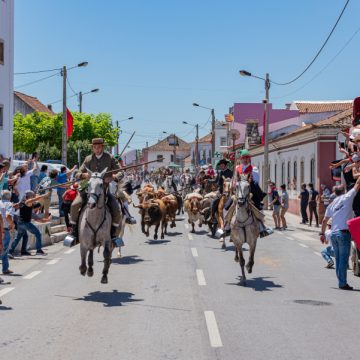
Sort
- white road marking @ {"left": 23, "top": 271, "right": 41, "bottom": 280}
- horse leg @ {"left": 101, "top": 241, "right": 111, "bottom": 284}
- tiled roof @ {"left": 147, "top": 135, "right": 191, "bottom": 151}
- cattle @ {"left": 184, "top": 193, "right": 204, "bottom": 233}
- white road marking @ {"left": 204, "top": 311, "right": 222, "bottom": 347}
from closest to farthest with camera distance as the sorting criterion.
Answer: white road marking @ {"left": 204, "top": 311, "right": 222, "bottom": 347} → horse leg @ {"left": 101, "top": 241, "right": 111, "bottom": 284} → white road marking @ {"left": 23, "top": 271, "right": 41, "bottom": 280} → cattle @ {"left": 184, "top": 193, "right": 204, "bottom": 233} → tiled roof @ {"left": 147, "top": 135, "right": 191, "bottom": 151}

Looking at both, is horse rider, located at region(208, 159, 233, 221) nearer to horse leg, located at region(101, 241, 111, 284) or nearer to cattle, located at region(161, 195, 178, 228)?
cattle, located at region(161, 195, 178, 228)

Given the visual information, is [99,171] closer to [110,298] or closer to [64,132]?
[110,298]

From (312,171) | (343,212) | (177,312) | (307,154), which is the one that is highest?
(307,154)

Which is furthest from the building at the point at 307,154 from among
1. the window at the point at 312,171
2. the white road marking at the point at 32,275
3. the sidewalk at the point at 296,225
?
the white road marking at the point at 32,275

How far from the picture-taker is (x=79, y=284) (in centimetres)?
1253

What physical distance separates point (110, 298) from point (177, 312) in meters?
1.65

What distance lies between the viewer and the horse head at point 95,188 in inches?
441

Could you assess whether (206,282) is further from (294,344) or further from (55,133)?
(55,133)

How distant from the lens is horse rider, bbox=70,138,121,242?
12.1 m

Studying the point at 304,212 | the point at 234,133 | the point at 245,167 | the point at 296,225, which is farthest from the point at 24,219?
the point at 234,133

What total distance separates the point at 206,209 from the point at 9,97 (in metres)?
22.0

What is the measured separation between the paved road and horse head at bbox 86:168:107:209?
5.19ft

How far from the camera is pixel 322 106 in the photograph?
221ft

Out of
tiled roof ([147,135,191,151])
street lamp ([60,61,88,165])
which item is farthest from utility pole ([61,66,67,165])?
tiled roof ([147,135,191,151])
